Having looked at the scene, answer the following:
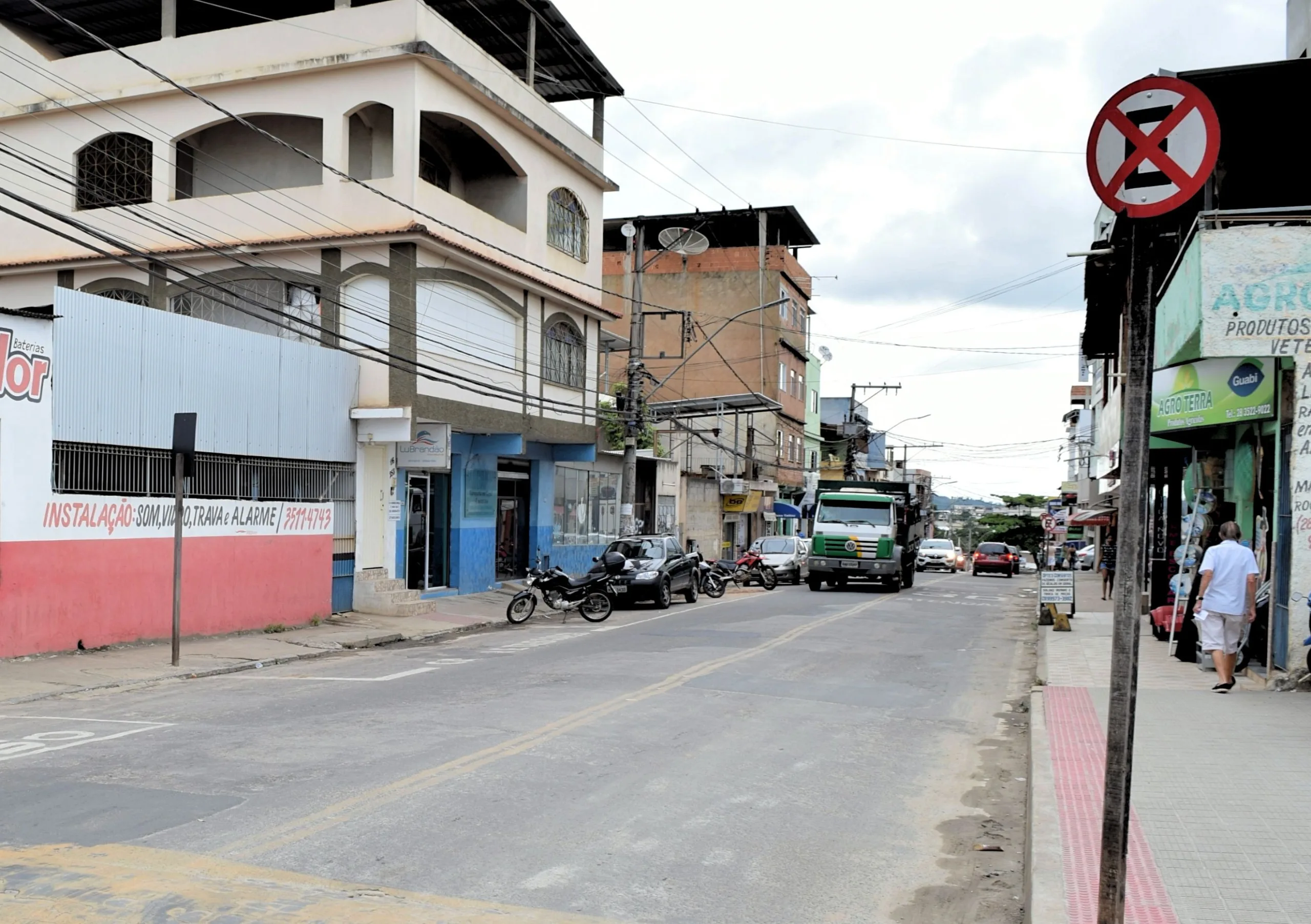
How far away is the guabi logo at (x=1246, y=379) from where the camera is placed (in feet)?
41.8

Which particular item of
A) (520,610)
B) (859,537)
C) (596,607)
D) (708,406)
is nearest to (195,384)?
(520,610)

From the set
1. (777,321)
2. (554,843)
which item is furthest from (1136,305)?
(777,321)

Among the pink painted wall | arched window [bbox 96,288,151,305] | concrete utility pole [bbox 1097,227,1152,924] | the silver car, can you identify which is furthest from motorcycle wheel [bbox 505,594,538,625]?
concrete utility pole [bbox 1097,227,1152,924]

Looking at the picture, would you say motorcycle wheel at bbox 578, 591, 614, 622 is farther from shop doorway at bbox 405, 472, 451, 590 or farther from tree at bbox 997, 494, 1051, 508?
tree at bbox 997, 494, 1051, 508

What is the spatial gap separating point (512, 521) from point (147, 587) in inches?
539

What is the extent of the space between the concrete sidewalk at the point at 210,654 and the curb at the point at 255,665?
0.01 meters

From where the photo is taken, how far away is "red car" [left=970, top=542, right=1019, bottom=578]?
2128 inches

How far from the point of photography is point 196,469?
18.0 metres

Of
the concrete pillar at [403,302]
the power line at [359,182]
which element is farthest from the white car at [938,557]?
the concrete pillar at [403,302]

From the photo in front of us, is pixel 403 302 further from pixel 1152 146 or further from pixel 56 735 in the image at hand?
pixel 1152 146

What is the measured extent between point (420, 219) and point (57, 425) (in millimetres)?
9306

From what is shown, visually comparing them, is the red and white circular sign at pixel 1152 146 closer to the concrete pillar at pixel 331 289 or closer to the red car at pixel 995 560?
the concrete pillar at pixel 331 289

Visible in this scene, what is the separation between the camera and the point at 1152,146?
4734 mm

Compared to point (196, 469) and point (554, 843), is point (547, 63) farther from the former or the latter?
point (554, 843)
